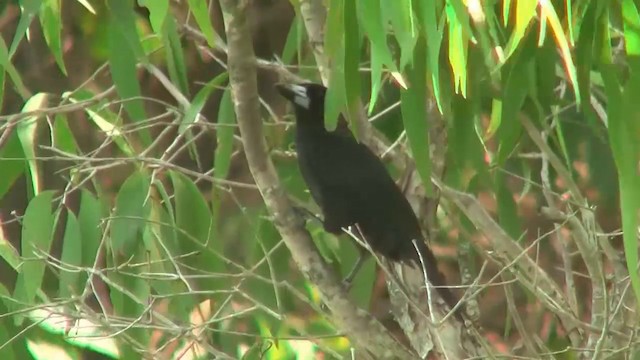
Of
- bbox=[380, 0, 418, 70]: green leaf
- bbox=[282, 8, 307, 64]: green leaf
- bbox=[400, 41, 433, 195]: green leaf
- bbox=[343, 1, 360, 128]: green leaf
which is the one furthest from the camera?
bbox=[282, 8, 307, 64]: green leaf

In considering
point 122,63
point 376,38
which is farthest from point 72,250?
point 376,38

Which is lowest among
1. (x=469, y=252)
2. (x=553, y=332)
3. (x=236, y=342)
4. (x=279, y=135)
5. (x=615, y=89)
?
(x=553, y=332)

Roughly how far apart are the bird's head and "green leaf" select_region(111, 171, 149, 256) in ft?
1.11

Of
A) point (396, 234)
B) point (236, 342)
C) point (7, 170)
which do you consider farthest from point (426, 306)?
point (7, 170)

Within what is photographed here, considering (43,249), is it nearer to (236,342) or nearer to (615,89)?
(236,342)

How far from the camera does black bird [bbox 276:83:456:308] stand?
174 centimetres

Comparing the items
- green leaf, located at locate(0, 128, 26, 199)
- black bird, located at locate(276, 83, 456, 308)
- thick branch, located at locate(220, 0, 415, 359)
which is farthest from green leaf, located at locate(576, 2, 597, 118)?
green leaf, located at locate(0, 128, 26, 199)

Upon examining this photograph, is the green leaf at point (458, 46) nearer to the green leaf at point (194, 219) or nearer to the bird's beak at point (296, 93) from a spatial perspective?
the green leaf at point (194, 219)

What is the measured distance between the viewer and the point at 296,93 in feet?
6.16

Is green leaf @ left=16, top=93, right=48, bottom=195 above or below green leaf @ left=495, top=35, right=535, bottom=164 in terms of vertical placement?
below

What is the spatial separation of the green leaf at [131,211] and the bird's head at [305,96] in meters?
0.34

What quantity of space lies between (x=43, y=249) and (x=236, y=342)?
43cm

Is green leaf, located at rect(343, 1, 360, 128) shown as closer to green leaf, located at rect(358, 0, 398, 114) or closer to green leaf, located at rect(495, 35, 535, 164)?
green leaf, located at rect(358, 0, 398, 114)

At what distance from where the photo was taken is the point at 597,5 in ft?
3.66
